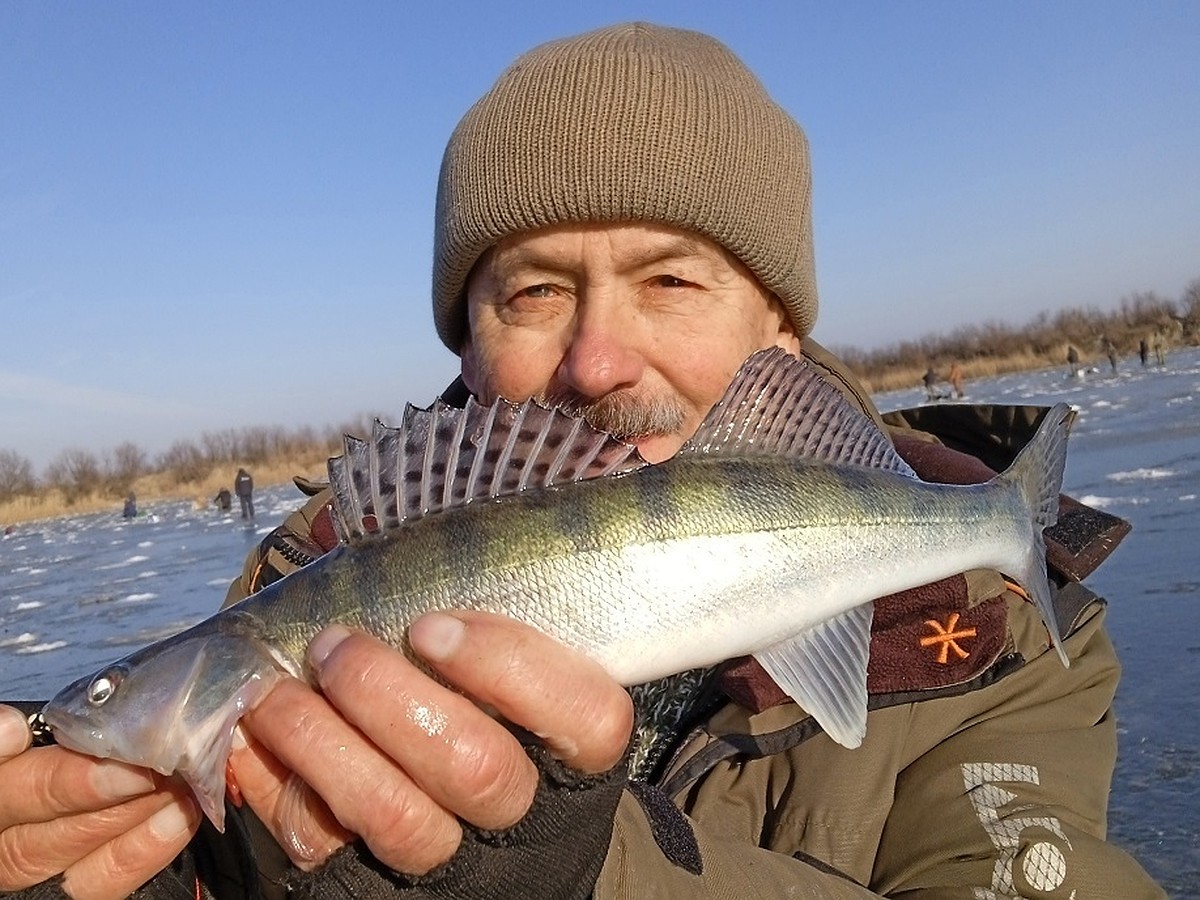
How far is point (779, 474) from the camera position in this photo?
6.86ft

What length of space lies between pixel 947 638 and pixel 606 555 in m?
1.20

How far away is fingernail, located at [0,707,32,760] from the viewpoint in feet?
5.74

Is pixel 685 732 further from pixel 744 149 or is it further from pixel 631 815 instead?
pixel 744 149

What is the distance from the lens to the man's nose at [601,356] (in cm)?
281

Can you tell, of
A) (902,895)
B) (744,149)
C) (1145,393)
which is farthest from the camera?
(1145,393)

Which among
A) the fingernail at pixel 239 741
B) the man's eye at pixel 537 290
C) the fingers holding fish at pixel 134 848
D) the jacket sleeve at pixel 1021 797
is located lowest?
the jacket sleeve at pixel 1021 797

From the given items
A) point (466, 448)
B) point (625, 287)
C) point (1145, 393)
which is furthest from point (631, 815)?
point (1145, 393)

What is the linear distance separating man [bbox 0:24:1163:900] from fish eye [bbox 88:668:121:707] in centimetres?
12

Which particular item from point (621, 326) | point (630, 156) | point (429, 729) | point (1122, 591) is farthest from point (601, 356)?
point (1122, 591)

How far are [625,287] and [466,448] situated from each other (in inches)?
46.6

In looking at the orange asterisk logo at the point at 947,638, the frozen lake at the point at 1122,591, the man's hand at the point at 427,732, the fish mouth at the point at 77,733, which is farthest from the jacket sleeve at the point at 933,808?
the frozen lake at the point at 1122,591

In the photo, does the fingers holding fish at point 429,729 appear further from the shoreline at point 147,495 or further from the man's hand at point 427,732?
the shoreline at point 147,495

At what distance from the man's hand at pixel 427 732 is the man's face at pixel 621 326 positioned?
1.32 meters

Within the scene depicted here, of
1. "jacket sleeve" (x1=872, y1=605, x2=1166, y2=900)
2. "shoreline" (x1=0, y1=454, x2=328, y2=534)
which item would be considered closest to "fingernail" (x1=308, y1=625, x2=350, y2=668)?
"jacket sleeve" (x1=872, y1=605, x2=1166, y2=900)
